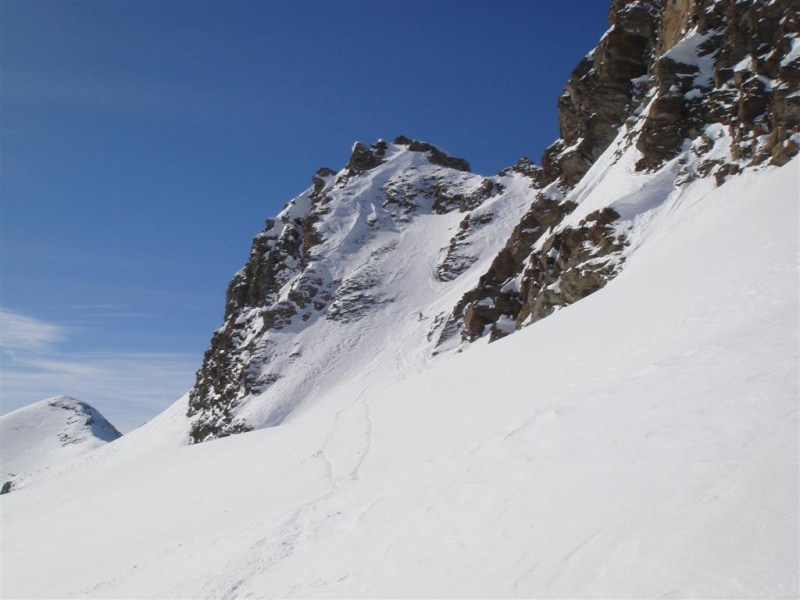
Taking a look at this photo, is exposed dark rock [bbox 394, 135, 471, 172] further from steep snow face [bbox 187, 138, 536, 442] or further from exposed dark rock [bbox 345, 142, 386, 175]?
exposed dark rock [bbox 345, 142, 386, 175]

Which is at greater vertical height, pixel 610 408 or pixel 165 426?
pixel 165 426

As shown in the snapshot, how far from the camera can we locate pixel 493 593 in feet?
17.6

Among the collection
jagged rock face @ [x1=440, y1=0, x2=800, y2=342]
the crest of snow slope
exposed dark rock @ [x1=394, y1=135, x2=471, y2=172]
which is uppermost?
exposed dark rock @ [x1=394, y1=135, x2=471, y2=172]

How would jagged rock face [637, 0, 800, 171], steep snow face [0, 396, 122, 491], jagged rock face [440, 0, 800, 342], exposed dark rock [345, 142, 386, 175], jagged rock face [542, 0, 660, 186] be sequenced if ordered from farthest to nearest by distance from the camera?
steep snow face [0, 396, 122, 491], exposed dark rock [345, 142, 386, 175], jagged rock face [542, 0, 660, 186], jagged rock face [440, 0, 800, 342], jagged rock face [637, 0, 800, 171]

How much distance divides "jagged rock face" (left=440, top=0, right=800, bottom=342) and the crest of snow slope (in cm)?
802

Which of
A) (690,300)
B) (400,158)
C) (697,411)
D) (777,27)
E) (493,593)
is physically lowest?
(493,593)

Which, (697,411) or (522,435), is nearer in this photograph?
(697,411)

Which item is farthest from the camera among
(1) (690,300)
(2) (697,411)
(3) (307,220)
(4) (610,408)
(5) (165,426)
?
(3) (307,220)

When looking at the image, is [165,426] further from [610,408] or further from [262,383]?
[610,408]

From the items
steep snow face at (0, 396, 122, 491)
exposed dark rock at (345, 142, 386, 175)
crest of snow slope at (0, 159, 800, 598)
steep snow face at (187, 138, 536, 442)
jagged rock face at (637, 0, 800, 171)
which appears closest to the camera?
crest of snow slope at (0, 159, 800, 598)

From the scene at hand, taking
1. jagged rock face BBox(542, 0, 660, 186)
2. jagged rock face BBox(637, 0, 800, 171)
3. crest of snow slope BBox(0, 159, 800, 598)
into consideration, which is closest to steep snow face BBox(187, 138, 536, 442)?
jagged rock face BBox(542, 0, 660, 186)

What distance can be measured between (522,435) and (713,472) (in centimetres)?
403

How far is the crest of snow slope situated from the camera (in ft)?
16.8

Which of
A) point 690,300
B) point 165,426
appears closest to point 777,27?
point 690,300
